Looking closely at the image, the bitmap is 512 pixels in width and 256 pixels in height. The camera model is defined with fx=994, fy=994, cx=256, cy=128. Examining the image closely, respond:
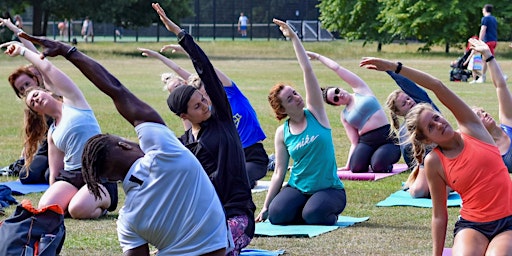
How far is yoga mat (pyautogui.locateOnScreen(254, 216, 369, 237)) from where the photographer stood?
25.3 feet

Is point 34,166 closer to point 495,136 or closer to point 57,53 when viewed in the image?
point 495,136

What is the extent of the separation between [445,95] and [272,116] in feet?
37.6

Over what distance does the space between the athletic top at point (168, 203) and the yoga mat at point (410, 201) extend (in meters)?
4.61

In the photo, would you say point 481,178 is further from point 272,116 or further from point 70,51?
point 272,116

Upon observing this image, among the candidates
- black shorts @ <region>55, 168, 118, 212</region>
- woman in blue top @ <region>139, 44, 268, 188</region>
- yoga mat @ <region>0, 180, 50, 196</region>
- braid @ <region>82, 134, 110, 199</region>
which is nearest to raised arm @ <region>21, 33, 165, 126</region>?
braid @ <region>82, 134, 110, 199</region>

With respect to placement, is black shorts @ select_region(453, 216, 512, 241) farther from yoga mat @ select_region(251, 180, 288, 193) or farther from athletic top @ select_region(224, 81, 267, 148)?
yoga mat @ select_region(251, 180, 288, 193)

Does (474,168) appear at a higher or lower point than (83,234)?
higher

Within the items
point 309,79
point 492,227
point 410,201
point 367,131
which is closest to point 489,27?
point 367,131

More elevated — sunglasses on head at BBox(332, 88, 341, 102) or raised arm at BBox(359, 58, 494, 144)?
raised arm at BBox(359, 58, 494, 144)

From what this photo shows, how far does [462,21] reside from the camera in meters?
40.3

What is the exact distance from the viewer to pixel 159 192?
14.7 ft

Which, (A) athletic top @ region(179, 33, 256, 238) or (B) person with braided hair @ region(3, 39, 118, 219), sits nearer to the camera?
(A) athletic top @ region(179, 33, 256, 238)

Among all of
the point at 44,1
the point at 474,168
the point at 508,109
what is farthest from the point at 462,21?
the point at 474,168

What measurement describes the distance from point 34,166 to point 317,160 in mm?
3669
